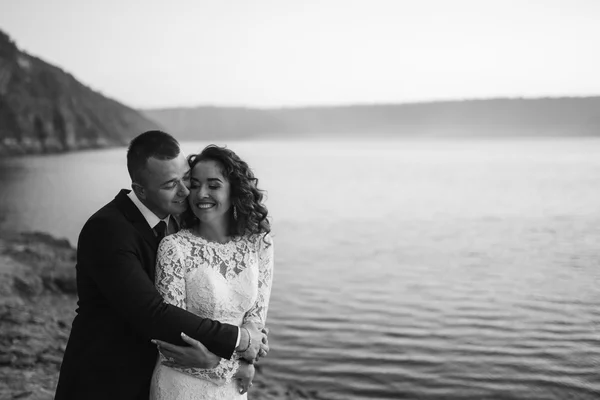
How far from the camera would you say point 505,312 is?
11406 millimetres

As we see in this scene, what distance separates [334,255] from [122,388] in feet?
51.4

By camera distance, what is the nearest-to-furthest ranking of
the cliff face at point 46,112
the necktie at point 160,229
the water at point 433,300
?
the necktie at point 160,229 < the water at point 433,300 < the cliff face at point 46,112

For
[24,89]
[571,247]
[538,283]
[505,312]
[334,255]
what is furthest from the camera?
[24,89]

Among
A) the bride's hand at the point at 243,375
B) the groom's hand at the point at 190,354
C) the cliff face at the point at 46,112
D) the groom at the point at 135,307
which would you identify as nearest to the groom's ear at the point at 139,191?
the groom at the point at 135,307

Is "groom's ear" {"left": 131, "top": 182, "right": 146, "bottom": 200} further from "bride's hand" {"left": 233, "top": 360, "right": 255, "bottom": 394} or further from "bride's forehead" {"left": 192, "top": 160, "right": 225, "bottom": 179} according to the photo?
"bride's hand" {"left": 233, "top": 360, "right": 255, "bottom": 394}

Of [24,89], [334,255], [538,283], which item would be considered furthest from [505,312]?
[24,89]

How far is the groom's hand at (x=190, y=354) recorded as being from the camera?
2.42m

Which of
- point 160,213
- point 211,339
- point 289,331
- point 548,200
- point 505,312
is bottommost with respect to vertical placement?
point 289,331

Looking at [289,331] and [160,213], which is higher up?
[160,213]

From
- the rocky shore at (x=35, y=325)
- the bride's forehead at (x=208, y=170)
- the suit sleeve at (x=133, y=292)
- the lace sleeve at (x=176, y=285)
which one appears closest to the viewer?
the suit sleeve at (x=133, y=292)

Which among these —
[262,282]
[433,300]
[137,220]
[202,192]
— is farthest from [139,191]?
[433,300]

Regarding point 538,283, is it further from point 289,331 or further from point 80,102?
point 80,102

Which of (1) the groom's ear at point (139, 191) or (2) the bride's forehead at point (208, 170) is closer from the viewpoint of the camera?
(1) the groom's ear at point (139, 191)

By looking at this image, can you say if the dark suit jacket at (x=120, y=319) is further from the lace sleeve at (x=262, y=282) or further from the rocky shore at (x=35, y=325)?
the rocky shore at (x=35, y=325)
